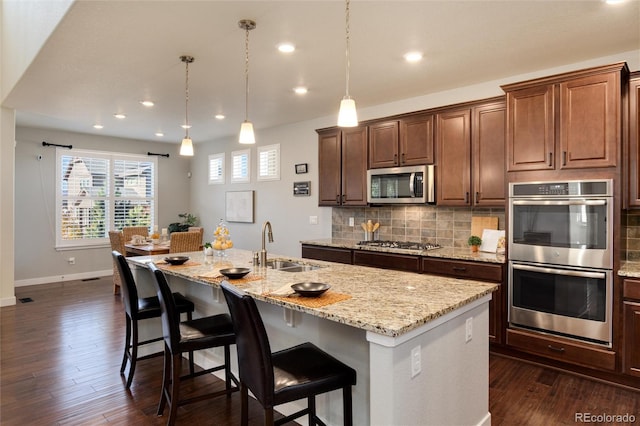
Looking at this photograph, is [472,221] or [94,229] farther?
[94,229]

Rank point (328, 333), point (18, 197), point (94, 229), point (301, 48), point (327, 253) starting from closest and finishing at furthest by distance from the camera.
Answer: point (328, 333)
point (301, 48)
point (327, 253)
point (18, 197)
point (94, 229)

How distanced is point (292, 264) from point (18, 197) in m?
5.94

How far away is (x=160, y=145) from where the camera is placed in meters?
8.10

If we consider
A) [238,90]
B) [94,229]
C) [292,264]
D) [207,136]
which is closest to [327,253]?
[292,264]

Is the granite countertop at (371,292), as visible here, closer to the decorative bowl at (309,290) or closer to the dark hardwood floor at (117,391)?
the decorative bowl at (309,290)

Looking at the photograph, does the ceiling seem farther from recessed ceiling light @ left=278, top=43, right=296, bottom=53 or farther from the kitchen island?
the kitchen island

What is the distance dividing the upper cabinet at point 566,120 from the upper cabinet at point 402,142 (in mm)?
911

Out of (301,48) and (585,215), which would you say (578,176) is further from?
(301,48)

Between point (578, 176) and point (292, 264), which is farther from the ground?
point (578, 176)

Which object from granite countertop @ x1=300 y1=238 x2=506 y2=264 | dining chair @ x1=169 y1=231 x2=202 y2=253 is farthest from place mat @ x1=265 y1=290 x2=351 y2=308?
dining chair @ x1=169 y1=231 x2=202 y2=253

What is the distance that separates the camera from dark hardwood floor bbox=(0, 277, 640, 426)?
247cm

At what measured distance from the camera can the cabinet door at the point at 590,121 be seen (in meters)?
2.84

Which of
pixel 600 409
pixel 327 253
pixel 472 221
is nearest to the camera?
pixel 600 409

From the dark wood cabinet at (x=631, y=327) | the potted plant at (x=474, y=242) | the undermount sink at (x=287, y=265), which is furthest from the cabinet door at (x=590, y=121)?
the undermount sink at (x=287, y=265)
